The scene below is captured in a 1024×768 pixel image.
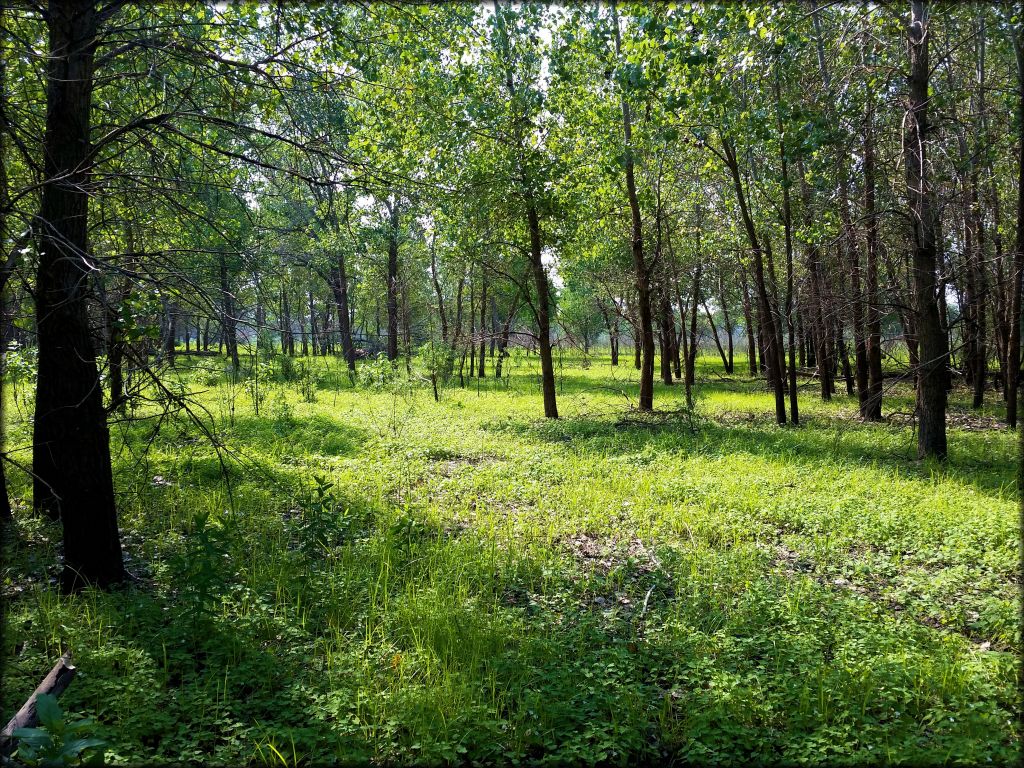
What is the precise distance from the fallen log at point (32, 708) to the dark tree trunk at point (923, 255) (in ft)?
32.5

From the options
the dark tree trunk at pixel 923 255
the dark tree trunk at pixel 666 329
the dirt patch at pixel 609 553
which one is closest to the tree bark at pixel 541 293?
the dark tree trunk at pixel 666 329

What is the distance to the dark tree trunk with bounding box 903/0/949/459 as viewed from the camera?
7.96 metres

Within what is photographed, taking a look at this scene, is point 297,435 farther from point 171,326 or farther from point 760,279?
point 760,279

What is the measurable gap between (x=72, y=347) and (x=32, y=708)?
2.59 metres

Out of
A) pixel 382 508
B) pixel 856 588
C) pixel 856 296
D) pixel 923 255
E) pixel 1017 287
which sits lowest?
pixel 856 588

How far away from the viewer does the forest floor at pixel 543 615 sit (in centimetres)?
309

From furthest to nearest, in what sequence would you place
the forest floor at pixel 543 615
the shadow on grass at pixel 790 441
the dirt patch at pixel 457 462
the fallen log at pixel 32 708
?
the dirt patch at pixel 457 462 → the shadow on grass at pixel 790 441 → the forest floor at pixel 543 615 → the fallen log at pixel 32 708

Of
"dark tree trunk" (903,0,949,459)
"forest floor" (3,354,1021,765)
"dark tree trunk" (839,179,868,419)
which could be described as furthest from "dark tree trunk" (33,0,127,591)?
"dark tree trunk" (839,179,868,419)

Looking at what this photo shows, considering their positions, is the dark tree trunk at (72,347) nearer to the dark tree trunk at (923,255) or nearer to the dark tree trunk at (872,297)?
the dark tree trunk at (923,255)

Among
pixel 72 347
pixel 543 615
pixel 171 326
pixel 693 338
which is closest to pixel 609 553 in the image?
pixel 543 615

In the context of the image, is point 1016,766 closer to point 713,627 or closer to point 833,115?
point 713,627

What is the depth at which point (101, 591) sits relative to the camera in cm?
441

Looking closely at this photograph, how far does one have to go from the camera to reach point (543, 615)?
4461mm

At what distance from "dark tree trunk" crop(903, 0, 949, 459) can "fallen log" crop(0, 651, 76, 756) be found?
9897 mm
